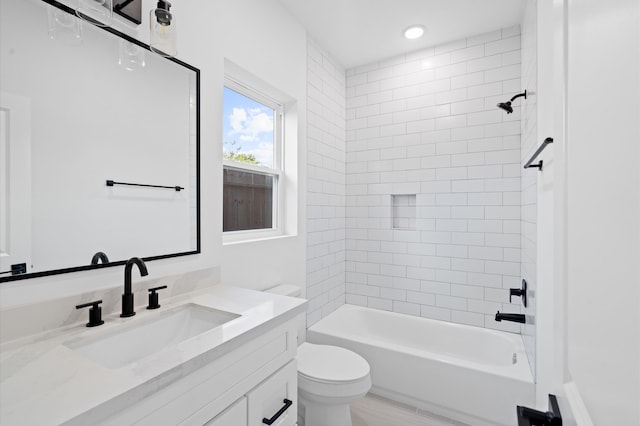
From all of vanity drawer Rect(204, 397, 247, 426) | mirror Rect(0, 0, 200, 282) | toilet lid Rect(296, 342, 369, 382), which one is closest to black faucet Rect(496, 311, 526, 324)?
toilet lid Rect(296, 342, 369, 382)

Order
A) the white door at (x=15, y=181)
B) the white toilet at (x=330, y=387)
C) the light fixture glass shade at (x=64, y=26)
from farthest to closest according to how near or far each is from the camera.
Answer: the white toilet at (x=330, y=387)
the light fixture glass shade at (x=64, y=26)
the white door at (x=15, y=181)

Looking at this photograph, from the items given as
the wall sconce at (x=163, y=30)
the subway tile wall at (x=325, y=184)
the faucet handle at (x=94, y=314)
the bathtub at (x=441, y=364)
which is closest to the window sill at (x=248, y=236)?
the subway tile wall at (x=325, y=184)

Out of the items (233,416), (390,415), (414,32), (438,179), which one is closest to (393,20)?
(414,32)

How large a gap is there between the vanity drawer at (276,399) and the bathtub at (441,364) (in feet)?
3.82

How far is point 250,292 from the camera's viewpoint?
60.4 inches

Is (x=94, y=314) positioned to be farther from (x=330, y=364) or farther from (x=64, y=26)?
(x=330, y=364)

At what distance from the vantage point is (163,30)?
127cm

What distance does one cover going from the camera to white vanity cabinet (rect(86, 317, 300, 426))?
2.52 ft

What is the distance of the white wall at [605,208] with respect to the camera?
1.02 feet

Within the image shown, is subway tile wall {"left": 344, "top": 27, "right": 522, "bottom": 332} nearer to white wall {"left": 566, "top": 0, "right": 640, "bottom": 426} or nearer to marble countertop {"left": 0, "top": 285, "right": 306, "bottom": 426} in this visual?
marble countertop {"left": 0, "top": 285, "right": 306, "bottom": 426}

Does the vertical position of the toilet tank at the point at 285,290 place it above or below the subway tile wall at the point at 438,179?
below

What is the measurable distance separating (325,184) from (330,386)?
169 centimetres

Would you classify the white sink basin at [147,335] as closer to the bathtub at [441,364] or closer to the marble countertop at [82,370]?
the marble countertop at [82,370]

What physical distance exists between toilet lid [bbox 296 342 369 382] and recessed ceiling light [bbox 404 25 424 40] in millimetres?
2564
